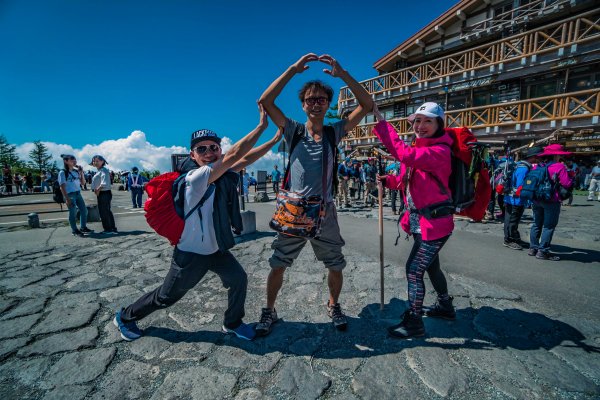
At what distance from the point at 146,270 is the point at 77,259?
5.36 ft

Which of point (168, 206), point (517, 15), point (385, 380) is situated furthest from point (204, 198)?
point (517, 15)

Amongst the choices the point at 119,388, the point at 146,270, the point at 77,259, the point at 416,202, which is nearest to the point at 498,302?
the point at 416,202

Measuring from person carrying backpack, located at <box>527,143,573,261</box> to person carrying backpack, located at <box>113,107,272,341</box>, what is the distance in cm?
473

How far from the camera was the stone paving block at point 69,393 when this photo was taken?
1726 millimetres

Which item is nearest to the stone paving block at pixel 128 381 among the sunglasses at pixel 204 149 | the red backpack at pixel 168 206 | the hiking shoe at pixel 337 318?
the red backpack at pixel 168 206

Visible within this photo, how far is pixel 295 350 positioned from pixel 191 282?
1.03 meters

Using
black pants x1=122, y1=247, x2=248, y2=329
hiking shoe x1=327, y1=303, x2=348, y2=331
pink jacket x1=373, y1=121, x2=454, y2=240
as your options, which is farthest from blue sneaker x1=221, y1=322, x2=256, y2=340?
pink jacket x1=373, y1=121, x2=454, y2=240

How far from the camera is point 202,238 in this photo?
6.88ft

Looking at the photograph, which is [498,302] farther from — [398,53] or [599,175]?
[398,53]

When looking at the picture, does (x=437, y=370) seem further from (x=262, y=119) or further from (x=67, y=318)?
(x=67, y=318)

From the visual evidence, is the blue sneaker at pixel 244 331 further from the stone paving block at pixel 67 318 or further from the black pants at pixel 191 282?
the stone paving block at pixel 67 318

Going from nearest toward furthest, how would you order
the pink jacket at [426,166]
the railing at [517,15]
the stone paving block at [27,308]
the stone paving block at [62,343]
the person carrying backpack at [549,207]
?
1. the pink jacket at [426,166]
2. the stone paving block at [62,343]
3. the stone paving block at [27,308]
4. the person carrying backpack at [549,207]
5. the railing at [517,15]

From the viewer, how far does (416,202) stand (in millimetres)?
→ 2266

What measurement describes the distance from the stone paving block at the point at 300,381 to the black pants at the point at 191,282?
64cm
